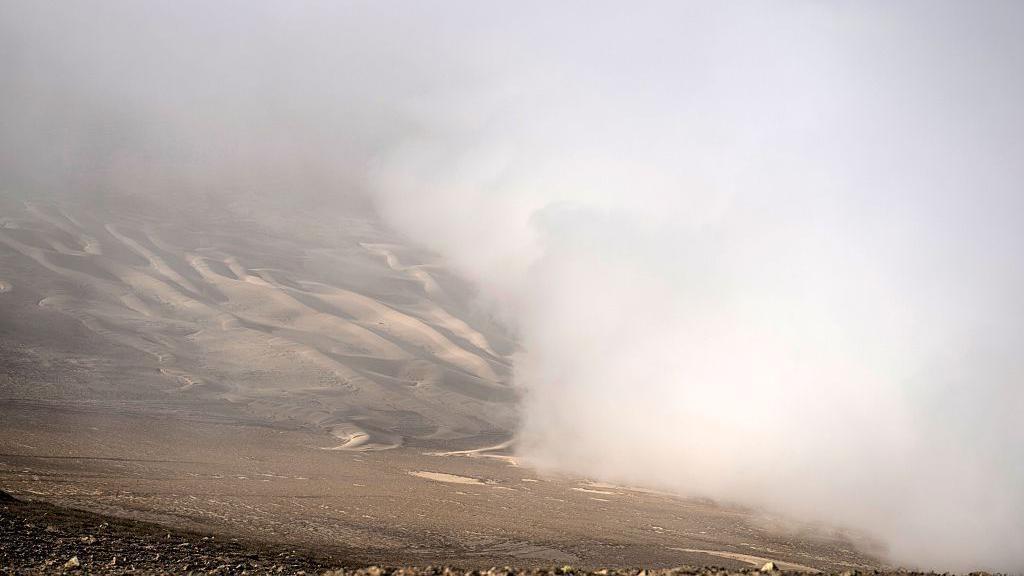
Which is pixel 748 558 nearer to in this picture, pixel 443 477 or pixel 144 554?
pixel 443 477

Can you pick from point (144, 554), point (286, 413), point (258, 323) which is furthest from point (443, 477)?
point (258, 323)

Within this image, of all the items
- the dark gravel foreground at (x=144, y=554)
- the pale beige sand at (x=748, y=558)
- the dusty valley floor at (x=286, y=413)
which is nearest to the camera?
the dark gravel foreground at (x=144, y=554)

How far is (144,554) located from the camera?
1210 cm

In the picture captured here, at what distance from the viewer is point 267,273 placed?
57531mm

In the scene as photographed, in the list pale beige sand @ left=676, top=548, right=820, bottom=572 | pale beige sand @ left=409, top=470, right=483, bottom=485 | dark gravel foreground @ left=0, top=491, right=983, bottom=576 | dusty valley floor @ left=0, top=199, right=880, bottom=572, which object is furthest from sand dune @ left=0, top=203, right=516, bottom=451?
dark gravel foreground @ left=0, top=491, right=983, bottom=576

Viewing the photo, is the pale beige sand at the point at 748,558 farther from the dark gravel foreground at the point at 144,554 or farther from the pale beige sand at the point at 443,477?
the pale beige sand at the point at 443,477

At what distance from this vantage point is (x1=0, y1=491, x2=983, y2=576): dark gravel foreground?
419 inches

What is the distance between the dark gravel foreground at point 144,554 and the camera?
1063cm

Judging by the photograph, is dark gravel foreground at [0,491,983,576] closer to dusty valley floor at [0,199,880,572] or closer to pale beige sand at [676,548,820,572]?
dusty valley floor at [0,199,880,572]

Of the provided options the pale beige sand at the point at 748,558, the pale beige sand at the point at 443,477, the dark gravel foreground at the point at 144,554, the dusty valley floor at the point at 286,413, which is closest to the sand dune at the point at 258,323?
the dusty valley floor at the point at 286,413

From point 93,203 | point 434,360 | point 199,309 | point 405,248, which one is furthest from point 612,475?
point 93,203

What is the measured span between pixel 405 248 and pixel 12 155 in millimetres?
34722

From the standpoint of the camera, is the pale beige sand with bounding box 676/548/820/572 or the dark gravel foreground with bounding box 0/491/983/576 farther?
the pale beige sand with bounding box 676/548/820/572

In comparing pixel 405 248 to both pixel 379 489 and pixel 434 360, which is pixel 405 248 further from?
pixel 379 489
